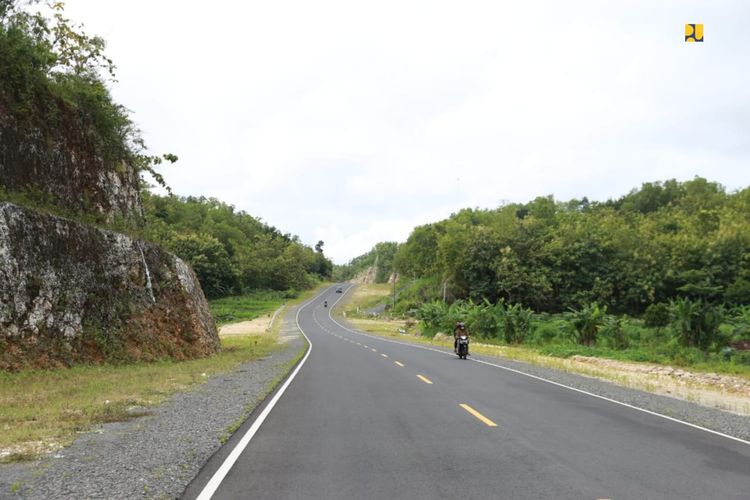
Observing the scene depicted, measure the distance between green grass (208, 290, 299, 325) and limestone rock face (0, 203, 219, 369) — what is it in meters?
49.6

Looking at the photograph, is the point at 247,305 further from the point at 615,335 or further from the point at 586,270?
the point at 615,335

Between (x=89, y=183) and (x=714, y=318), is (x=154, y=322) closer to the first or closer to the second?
(x=89, y=183)

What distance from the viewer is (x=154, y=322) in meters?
22.1

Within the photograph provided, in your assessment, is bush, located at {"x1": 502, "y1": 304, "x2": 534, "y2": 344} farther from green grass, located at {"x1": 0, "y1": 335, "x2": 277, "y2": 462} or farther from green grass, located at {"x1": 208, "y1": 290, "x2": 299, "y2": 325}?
green grass, located at {"x1": 208, "y1": 290, "x2": 299, "y2": 325}

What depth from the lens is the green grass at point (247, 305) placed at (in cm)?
8456

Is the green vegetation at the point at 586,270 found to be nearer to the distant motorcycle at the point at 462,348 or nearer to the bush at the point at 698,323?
the bush at the point at 698,323

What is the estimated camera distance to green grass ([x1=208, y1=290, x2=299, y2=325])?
8456 cm

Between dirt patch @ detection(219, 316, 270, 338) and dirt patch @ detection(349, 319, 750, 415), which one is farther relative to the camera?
dirt patch @ detection(219, 316, 270, 338)

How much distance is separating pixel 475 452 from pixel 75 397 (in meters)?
8.98

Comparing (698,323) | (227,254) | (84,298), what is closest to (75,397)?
(84,298)

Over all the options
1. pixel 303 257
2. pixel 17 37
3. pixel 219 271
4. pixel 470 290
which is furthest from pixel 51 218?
pixel 303 257

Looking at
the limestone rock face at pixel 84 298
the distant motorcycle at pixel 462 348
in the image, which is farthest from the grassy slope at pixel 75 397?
the distant motorcycle at pixel 462 348

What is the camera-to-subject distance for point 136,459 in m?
6.68

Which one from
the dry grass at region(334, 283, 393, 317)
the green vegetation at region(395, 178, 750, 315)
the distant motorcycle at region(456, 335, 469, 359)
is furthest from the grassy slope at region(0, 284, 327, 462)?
the dry grass at region(334, 283, 393, 317)
